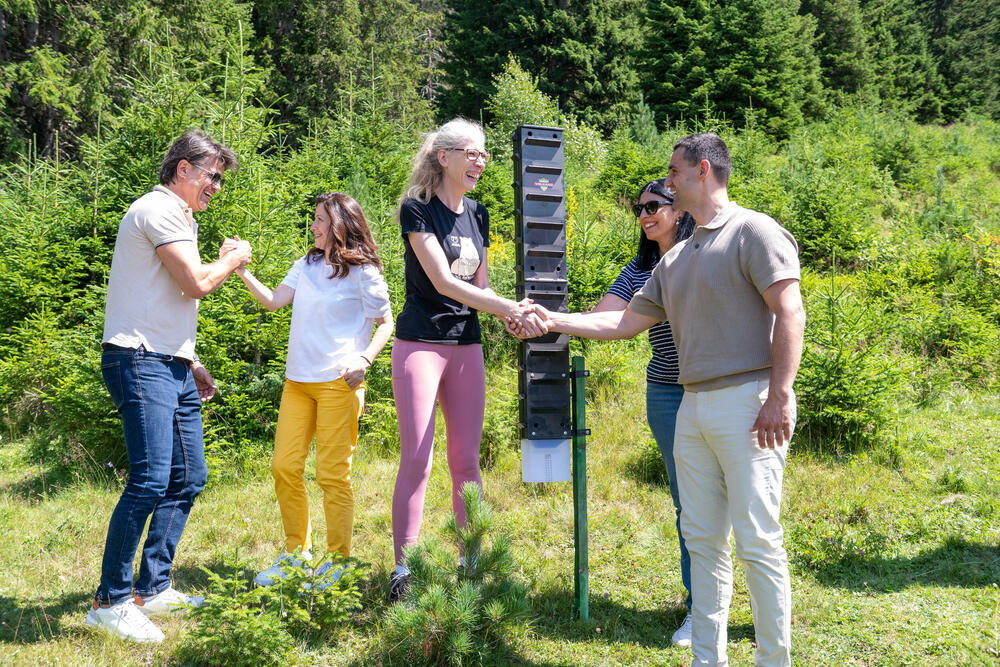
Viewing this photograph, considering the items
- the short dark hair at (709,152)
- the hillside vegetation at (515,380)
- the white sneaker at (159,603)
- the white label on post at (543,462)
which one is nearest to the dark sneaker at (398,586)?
the hillside vegetation at (515,380)

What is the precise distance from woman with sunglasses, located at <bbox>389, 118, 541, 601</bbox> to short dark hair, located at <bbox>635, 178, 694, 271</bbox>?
67 cm

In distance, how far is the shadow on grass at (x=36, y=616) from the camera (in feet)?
9.90

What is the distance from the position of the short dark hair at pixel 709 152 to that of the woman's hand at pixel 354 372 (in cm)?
178

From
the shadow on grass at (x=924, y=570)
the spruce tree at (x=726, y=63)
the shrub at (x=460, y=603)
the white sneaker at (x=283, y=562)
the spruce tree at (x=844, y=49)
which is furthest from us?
the spruce tree at (x=844, y=49)

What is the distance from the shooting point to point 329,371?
3.28 m

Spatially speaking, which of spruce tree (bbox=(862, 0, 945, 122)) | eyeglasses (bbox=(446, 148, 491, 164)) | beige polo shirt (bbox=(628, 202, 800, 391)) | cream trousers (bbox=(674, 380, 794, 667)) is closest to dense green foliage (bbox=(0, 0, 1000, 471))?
eyeglasses (bbox=(446, 148, 491, 164))

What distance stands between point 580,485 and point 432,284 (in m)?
1.20

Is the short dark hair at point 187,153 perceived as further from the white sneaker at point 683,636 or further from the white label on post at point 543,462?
the white sneaker at point 683,636

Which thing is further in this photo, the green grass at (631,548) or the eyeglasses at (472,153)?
the eyeglasses at (472,153)

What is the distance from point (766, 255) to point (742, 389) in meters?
0.48

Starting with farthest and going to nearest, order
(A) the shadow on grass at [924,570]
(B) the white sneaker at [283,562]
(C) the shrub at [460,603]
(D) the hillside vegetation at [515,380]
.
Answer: (A) the shadow on grass at [924,570] → (D) the hillside vegetation at [515,380] → (B) the white sneaker at [283,562] → (C) the shrub at [460,603]

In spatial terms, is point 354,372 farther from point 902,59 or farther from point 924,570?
point 902,59

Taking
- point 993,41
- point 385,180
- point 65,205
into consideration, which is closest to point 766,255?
point 65,205

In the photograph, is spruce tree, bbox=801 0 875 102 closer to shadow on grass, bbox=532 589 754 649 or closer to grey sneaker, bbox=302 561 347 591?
shadow on grass, bbox=532 589 754 649
